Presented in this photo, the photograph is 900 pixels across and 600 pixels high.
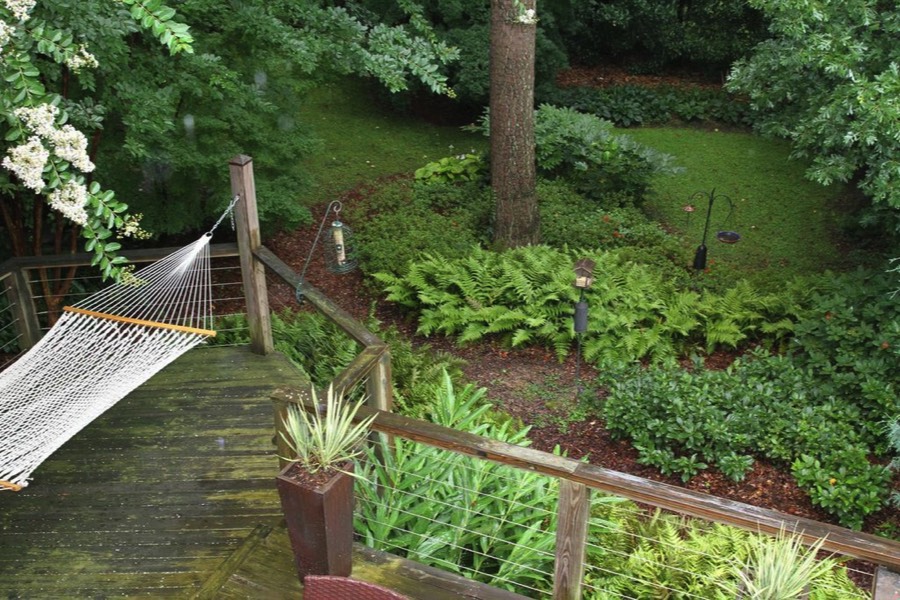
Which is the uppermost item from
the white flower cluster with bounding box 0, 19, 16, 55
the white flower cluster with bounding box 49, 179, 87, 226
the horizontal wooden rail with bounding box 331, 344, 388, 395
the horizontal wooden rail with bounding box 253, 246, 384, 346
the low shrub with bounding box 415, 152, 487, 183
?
the white flower cluster with bounding box 0, 19, 16, 55

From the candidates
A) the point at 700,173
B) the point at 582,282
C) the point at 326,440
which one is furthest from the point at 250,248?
the point at 700,173

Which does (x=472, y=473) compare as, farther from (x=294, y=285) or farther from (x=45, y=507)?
(x=45, y=507)

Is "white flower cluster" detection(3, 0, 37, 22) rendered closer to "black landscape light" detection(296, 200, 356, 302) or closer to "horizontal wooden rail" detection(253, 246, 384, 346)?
"horizontal wooden rail" detection(253, 246, 384, 346)

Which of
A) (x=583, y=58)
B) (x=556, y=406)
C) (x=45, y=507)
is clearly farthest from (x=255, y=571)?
(x=583, y=58)

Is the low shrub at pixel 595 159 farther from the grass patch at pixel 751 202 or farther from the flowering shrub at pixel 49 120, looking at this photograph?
the flowering shrub at pixel 49 120

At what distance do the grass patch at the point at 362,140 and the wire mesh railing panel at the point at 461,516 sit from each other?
6.14 meters

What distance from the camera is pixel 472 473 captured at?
3941 mm

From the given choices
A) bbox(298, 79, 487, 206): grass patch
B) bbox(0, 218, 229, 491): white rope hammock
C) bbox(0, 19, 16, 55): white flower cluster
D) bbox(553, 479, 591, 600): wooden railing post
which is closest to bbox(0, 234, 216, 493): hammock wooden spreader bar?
bbox(0, 218, 229, 491): white rope hammock

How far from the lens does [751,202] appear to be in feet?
31.6

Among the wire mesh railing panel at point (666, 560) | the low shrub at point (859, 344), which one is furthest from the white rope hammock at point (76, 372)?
the low shrub at point (859, 344)

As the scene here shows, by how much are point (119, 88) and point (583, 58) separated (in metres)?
10.0

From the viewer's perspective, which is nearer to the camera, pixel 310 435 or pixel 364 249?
pixel 310 435

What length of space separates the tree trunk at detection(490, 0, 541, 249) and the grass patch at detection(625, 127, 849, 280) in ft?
6.30

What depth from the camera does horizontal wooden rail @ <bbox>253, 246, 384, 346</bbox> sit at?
364 cm
